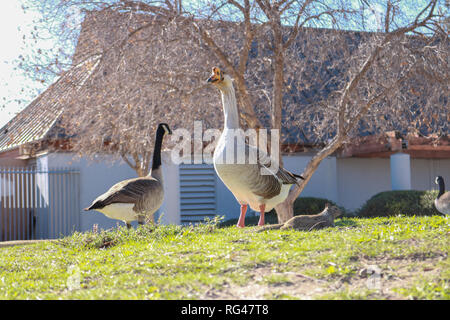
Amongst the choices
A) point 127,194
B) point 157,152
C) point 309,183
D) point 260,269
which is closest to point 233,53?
point 157,152

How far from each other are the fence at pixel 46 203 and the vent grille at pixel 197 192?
3829mm

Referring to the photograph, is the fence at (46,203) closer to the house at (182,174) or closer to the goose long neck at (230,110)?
the house at (182,174)

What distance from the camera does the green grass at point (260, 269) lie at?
441 centimetres

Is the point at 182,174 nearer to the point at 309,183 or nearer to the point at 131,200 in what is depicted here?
the point at 309,183

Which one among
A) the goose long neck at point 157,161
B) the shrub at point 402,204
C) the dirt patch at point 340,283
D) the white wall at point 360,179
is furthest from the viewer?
the white wall at point 360,179

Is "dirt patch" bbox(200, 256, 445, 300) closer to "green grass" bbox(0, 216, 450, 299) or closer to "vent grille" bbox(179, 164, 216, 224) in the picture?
"green grass" bbox(0, 216, 450, 299)

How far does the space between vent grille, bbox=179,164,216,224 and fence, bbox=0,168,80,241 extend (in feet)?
12.6

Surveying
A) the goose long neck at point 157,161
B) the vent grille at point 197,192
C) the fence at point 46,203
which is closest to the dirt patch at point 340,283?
the goose long neck at point 157,161

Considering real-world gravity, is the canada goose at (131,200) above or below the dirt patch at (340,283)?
above

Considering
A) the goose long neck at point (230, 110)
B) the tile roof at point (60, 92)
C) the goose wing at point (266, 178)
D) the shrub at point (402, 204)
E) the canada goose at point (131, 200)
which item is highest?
the tile roof at point (60, 92)

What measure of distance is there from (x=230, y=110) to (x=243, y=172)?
1029mm

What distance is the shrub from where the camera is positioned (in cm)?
1691

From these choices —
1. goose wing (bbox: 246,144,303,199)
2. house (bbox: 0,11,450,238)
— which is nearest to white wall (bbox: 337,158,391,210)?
house (bbox: 0,11,450,238)

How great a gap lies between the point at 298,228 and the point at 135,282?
3296 millimetres
